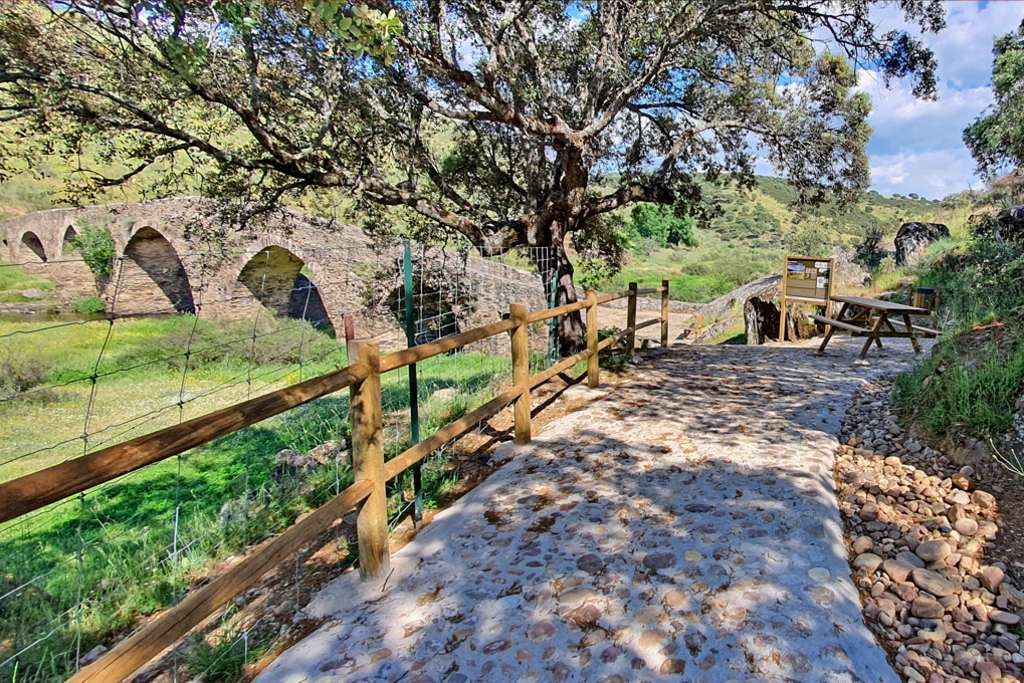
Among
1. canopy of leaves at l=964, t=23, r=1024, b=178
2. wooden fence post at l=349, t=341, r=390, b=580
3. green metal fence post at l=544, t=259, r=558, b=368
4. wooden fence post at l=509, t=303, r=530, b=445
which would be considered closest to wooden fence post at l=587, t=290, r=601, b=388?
green metal fence post at l=544, t=259, r=558, b=368

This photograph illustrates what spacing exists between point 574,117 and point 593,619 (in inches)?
288

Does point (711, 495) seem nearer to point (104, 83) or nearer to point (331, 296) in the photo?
point (104, 83)

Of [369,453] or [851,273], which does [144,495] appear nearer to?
[369,453]

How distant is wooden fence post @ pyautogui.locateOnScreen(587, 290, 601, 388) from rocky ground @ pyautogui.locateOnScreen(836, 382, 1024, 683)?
2.76m

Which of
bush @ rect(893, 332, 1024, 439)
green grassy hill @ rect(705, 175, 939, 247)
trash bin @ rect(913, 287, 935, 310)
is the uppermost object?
green grassy hill @ rect(705, 175, 939, 247)

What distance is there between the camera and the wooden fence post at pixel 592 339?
5.77 metres

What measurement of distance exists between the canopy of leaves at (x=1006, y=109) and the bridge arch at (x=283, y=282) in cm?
1989

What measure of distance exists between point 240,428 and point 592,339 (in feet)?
14.8

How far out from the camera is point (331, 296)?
21.4m

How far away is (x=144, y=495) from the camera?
269 inches

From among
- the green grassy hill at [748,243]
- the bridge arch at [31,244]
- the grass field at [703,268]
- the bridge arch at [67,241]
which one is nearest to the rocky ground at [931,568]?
the grass field at [703,268]

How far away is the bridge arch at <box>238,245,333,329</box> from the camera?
21219 millimetres

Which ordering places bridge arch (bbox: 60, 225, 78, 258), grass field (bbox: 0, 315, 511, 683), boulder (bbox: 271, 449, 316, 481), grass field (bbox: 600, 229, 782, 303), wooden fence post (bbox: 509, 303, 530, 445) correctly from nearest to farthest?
Answer: grass field (bbox: 0, 315, 511, 683)
wooden fence post (bbox: 509, 303, 530, 445)
boulder (bbox: 271, 449, 316, 481)
bridge arch (bbox: 60, 225, 78, 258)
grass field (bbox: 600, 229, 782, 303)

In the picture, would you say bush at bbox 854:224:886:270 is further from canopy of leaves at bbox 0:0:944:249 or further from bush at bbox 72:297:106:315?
bush at bbox 72:297:106:315
